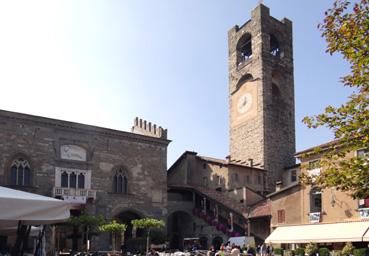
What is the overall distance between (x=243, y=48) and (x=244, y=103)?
6506 millimetres

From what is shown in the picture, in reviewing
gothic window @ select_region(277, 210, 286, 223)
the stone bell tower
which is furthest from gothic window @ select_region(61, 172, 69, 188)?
the stone bell tower

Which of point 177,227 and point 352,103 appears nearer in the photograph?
point 352,103

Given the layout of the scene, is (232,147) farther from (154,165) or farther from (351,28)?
(351,28)

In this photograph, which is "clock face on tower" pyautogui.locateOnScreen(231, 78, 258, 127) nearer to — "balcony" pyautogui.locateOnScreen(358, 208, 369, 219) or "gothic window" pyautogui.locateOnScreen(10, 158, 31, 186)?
"balcony" pyautogui.locateOnScreen(358, 208, 369, 219)

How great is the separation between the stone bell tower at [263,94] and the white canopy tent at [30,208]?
35.8 metres

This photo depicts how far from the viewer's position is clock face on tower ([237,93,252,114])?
4503cm

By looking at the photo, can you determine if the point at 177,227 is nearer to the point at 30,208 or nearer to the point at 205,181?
the point at 205,181

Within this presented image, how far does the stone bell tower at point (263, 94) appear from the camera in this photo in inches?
1676

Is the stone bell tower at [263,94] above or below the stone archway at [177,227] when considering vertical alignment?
above

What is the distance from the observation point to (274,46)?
47719 millimetres

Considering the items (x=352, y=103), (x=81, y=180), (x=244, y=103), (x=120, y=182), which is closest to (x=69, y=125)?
(x=81, y=180)

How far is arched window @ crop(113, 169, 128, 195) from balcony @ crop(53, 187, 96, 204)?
6.91ft

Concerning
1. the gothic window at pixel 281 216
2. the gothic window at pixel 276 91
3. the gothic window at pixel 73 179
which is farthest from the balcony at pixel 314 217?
the gothic window at pixel 276 91

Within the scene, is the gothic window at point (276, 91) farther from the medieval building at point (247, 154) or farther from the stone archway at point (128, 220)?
the stone archway at point (128, 220)
